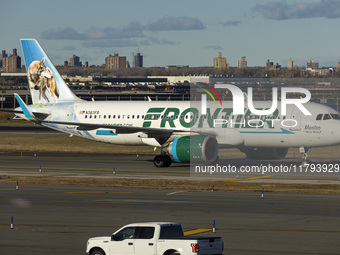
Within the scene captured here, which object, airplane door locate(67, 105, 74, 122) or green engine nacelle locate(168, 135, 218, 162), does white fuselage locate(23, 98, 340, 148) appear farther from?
green engine nacelle locate(168, 135, 218, 162)

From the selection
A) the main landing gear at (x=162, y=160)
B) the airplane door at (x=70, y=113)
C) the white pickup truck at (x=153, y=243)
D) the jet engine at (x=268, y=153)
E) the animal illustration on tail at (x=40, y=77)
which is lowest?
the white pickup truck at (x=153, y=243)

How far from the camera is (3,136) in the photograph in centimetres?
8506

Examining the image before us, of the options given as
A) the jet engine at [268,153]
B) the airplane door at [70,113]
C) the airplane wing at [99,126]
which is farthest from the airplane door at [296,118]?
the airplane door at [70,113]

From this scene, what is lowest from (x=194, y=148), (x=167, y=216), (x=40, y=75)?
(x=167, y=216)

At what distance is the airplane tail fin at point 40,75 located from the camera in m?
64.8

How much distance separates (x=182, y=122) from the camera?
56312 mm

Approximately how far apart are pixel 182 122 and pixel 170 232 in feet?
110

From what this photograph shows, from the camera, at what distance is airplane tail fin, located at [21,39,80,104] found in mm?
64750

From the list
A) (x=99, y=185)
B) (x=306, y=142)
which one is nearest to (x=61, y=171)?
(x=99, y=185)

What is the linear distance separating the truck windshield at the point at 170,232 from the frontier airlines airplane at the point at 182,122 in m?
29.2

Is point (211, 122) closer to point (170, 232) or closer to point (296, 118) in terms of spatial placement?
point (296, 118)

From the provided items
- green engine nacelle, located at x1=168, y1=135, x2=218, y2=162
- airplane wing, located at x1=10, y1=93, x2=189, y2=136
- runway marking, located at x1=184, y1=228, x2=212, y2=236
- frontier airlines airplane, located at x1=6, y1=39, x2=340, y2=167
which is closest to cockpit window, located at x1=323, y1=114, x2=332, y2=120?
frontier airlines airplane, located at x1=6, y1=39, x2=340, y2=167

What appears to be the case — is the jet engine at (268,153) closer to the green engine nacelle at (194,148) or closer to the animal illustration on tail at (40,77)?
the green engine nacelle at (194,148)

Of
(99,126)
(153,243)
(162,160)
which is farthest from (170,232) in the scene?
(99,126)
